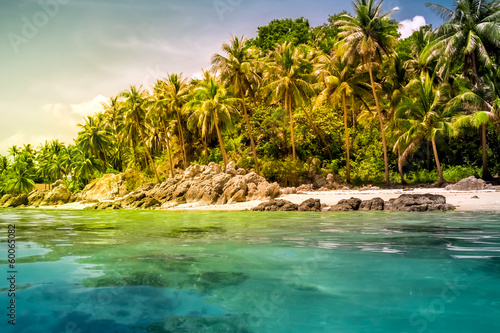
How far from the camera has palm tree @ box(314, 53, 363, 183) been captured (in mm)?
30688

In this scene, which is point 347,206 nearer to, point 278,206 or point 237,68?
point 278,206

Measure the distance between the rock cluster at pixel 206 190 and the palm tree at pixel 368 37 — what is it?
1031cm

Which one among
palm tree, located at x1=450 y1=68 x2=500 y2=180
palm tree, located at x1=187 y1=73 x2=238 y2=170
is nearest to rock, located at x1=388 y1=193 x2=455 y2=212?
palm tree, located at x1=450 y1=68 x2=500 y2=180

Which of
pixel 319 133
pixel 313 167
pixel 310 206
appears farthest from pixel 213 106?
pixel 310 206

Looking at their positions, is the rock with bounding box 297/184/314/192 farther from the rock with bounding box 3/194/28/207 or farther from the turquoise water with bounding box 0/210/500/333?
the rock with bounding box 3/194/28/207

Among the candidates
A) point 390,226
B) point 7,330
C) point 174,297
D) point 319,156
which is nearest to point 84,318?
point 7,330

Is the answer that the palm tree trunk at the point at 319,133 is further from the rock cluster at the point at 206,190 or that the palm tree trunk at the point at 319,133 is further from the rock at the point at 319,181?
the rock cluster at the point at 206,190

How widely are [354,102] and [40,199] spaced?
100 feet

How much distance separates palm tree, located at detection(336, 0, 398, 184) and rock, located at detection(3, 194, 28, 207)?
3258 centimetres

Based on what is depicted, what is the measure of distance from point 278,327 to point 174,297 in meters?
1.37

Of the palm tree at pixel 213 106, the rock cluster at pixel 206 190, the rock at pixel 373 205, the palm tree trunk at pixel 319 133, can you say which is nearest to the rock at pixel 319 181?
the palm tree trunk at pixel 319 133

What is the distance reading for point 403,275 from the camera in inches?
195

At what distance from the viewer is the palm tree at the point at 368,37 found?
92.3 ft

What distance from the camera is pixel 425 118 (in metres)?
26.0
